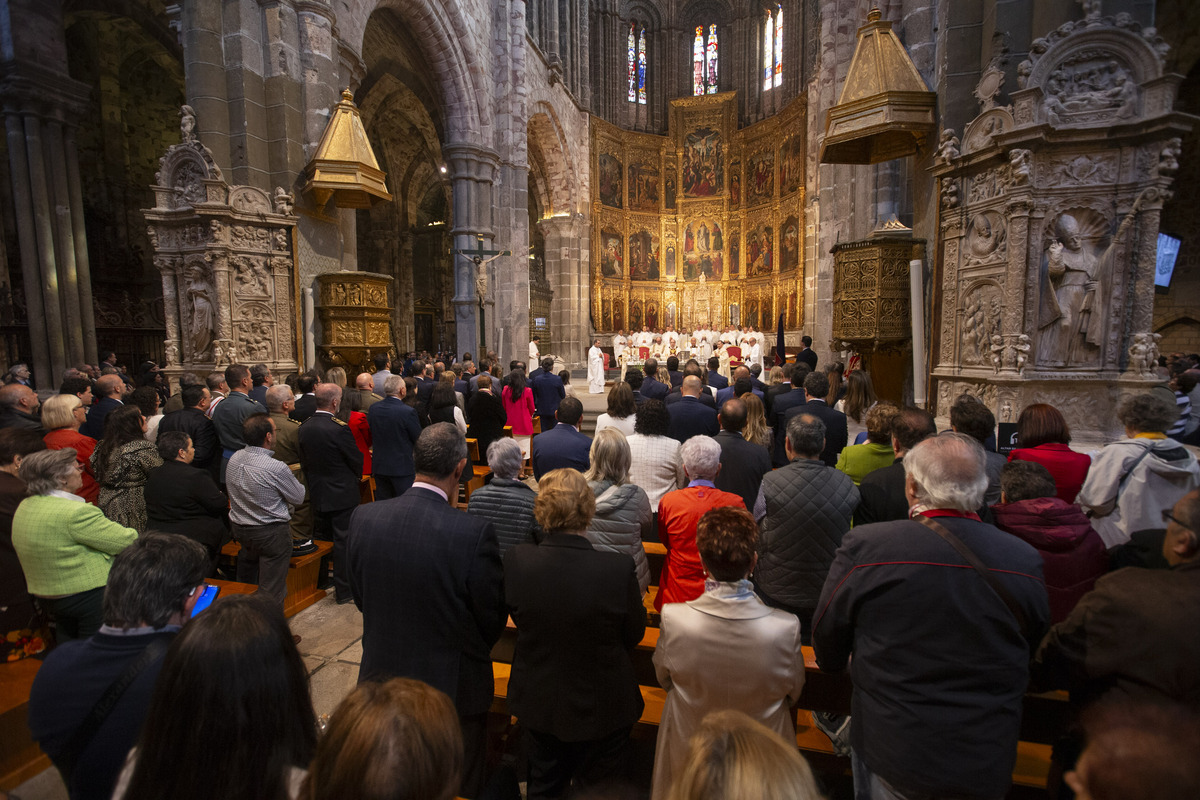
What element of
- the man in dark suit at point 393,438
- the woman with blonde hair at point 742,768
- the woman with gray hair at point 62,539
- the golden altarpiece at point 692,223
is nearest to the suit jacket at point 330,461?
the man in dark suit at point 393,438

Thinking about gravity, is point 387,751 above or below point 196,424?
below

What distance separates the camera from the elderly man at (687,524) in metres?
2.84

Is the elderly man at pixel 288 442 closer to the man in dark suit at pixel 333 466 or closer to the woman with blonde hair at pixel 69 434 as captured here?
the man in dark suit at pixel 333 466

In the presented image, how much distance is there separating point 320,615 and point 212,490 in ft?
4.74

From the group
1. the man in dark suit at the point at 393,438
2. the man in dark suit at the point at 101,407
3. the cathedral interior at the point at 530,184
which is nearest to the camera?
the man in dark suit at the point at 393,438

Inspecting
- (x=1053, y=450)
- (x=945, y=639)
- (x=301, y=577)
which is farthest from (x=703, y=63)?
(x=945, y=639)

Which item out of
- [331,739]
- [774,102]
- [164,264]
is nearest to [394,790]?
[331,739]

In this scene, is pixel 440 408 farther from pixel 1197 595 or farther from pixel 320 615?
pixel 1197 595

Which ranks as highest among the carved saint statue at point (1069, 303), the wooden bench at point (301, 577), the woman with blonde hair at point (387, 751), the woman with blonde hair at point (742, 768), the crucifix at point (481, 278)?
the crucifix at point (481, 278)

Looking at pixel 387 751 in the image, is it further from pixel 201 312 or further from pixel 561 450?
pixel 201 312

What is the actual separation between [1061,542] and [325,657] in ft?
13.1

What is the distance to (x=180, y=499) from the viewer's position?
3.43 m

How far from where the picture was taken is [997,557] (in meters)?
1.75

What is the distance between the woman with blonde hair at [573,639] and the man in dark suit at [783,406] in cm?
370
